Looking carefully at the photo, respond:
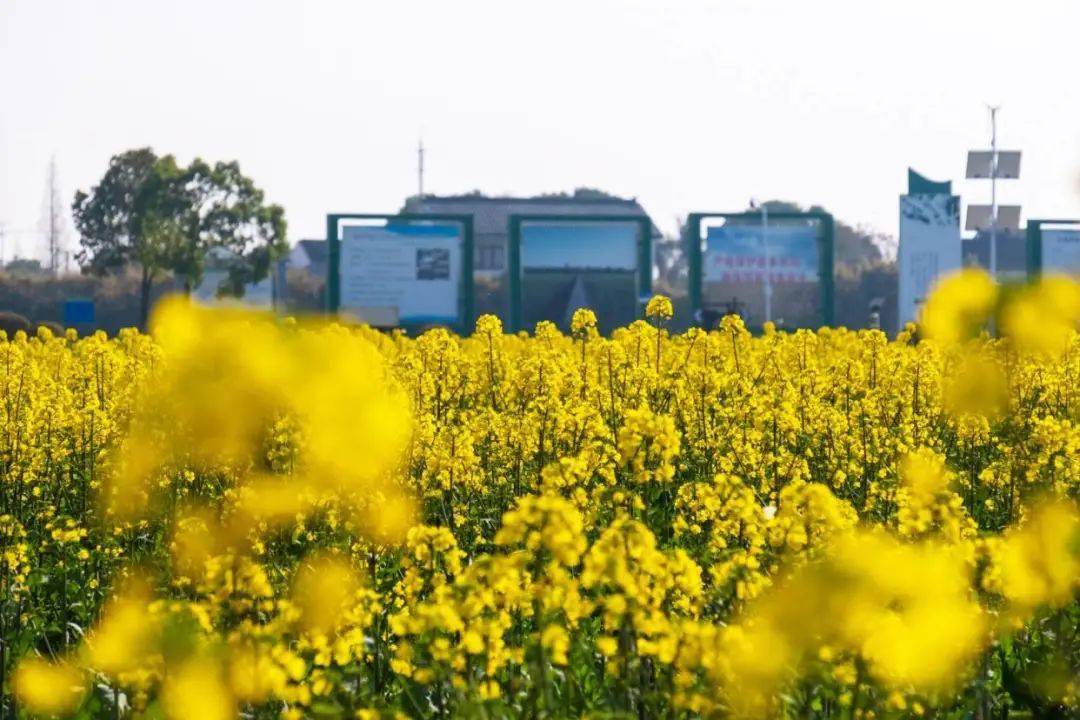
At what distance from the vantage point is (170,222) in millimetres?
52719

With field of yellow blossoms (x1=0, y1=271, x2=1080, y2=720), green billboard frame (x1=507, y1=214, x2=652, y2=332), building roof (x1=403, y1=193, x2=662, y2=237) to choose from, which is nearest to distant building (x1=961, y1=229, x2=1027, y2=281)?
building roof (x1=403, y1=193, x2=662, y2=237)

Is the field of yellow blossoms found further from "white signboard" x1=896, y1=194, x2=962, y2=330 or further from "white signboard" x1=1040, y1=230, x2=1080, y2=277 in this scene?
Answer: "white signboard" x1=896, y1=194, x2=962, y2=330

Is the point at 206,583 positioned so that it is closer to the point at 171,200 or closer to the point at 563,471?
the point at 563,471

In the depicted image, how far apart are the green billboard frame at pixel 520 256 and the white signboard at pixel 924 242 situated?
7.33 meters

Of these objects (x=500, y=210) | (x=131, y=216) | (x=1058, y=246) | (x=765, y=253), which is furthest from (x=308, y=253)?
(x=1058, y=246)

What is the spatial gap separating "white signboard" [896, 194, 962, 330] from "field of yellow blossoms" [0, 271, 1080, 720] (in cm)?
3317

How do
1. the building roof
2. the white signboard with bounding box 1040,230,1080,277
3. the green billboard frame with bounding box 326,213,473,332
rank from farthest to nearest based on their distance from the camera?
1. the building roof
2. the white signboard with bounding box 1040,230,1080,277
3. the green billboard frame with bounding box 326,213,473,332

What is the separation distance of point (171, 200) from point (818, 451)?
4728 centimetres

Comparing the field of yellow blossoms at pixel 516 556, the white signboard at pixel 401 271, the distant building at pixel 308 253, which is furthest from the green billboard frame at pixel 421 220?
the distant building at pixel 308 253

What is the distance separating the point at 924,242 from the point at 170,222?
1009 inches

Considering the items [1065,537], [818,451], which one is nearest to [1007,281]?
[1065,537]

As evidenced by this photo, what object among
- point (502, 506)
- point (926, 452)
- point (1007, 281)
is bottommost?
point (502, 506)

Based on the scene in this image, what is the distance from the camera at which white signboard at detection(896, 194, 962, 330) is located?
41.4 m

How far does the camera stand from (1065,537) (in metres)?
4.20
